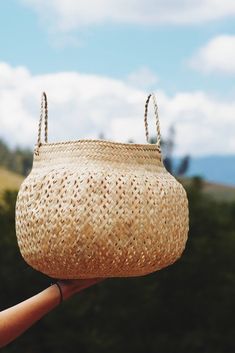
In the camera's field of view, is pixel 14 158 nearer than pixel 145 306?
No

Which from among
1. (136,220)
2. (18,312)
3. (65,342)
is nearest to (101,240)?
(136,220)

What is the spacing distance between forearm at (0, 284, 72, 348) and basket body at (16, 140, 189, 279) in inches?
3.1

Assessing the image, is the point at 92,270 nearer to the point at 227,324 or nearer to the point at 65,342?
the point at 65,342

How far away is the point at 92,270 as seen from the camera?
2111 mm

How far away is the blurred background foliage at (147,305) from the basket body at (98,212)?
532cm

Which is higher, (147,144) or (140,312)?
(147,144)

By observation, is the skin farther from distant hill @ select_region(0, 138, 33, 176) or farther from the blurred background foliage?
distant hill @ select_region(0, 138, 33, 176)

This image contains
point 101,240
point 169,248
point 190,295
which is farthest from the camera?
point 190,295

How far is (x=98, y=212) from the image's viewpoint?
2041 mm

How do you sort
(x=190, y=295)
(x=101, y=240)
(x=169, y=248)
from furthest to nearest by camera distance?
(x=190, y=295), (x=169, y=248), (x=101, y=240)

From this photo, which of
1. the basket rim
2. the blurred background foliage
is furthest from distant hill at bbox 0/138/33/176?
the basket rim

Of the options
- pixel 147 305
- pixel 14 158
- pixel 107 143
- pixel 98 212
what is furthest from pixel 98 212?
pixel 14 158

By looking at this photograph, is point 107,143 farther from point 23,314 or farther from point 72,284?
point 23,314

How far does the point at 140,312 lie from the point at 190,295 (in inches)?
23.8
